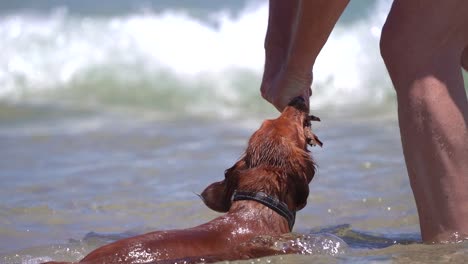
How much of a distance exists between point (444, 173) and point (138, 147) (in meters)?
3.56

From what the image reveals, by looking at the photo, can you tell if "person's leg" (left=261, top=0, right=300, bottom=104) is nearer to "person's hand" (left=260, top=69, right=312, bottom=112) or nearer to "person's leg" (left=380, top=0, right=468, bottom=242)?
"person's hand" (left=260, top=69, right=312, bottom=112)

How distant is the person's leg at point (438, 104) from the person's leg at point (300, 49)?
353mm

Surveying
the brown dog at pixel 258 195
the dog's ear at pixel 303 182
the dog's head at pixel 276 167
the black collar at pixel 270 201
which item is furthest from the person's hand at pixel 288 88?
the black collar at pixel 270 201

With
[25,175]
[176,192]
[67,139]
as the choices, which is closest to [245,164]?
[176,192]

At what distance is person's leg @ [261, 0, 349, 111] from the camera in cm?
416

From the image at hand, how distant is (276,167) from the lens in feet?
13.3

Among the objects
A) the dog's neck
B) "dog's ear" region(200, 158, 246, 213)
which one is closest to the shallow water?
the dog's neck

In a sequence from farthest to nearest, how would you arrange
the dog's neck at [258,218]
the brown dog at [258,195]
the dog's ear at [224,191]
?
the dog's ear at [224,191] < the dog's neck at [258,218] < the brown dog at [258,195]

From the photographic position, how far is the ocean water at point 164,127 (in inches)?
191

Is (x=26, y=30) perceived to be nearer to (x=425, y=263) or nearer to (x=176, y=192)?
(x=176, y=192)

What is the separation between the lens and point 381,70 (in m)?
10.2

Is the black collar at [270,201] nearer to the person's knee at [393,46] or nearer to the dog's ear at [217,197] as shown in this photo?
the dog's ear at [217,197]

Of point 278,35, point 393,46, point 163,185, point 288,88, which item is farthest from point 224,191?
point 163,185

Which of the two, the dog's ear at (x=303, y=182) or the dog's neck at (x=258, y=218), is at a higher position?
the dog's ear at (x=303, y=182)
